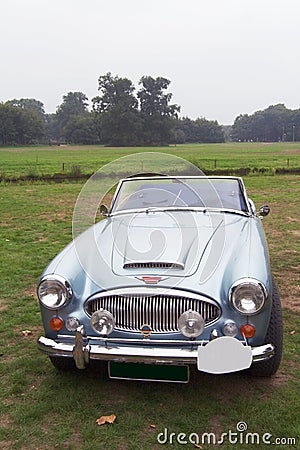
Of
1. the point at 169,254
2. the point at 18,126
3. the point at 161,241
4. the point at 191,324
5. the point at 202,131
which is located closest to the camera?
the point at 191,324

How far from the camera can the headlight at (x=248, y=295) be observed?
2729mm

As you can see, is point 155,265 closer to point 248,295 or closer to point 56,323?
point 248,295

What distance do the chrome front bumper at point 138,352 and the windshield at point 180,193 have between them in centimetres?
176

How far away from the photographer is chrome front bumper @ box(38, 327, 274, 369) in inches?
103

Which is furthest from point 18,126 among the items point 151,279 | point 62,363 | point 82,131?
point 151,279

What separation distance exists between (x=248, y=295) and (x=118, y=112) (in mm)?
72551

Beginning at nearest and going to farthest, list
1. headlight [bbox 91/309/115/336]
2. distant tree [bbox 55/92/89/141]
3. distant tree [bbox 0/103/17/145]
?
headlight [bbox 91/309/115/336] → distant tree [bbox 0/103/17/145] → distant tree [bbox 55/92/89/141]

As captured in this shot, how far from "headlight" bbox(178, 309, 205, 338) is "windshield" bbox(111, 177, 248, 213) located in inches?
66.6

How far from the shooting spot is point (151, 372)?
2.72 m

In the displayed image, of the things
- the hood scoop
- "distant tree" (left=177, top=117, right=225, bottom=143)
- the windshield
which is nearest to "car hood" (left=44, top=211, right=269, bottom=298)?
the hood scoop

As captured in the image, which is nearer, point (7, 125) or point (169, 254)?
point (169, 254)

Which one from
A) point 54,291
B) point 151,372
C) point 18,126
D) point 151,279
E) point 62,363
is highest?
point 18,126

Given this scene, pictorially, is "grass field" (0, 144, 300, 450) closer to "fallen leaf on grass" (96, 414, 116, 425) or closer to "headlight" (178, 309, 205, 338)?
"fallen leaf on grass" (96, 414, 116, 425)

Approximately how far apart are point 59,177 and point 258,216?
626 inches
